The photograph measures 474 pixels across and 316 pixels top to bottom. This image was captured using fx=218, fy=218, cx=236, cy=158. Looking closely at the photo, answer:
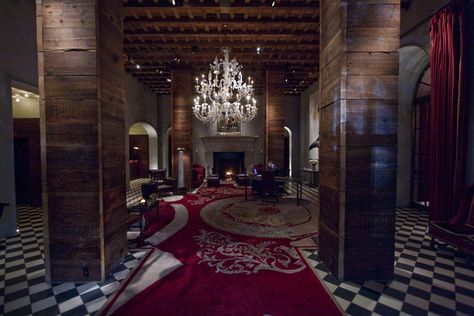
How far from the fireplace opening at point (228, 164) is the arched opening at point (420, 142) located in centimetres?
808

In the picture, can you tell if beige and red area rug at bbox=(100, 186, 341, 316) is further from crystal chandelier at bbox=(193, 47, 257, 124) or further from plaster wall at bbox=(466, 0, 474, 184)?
crystal chandelier at bbox=(193, 47, 257, 124)

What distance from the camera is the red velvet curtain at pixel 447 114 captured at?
12.8 ft

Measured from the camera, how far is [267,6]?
5.21 metres

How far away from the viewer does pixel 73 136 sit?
268 cm

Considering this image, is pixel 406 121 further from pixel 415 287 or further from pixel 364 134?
pixel 415 287

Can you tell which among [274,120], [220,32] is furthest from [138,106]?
[274,120]

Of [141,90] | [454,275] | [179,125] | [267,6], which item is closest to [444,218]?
[454,275]

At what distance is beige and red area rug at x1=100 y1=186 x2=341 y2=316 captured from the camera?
2262 mm

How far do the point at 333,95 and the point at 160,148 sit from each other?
12.0m

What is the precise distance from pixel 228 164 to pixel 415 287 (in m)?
10.8

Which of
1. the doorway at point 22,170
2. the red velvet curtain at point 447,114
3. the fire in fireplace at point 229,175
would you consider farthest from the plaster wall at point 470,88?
the doorway at point 22,170

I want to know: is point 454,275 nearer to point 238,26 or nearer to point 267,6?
point 267,6

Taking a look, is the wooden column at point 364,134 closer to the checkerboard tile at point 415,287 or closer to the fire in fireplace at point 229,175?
the checkerboard tile at point 415,287

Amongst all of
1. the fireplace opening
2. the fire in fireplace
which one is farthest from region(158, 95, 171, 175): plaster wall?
the fire in fireplace
